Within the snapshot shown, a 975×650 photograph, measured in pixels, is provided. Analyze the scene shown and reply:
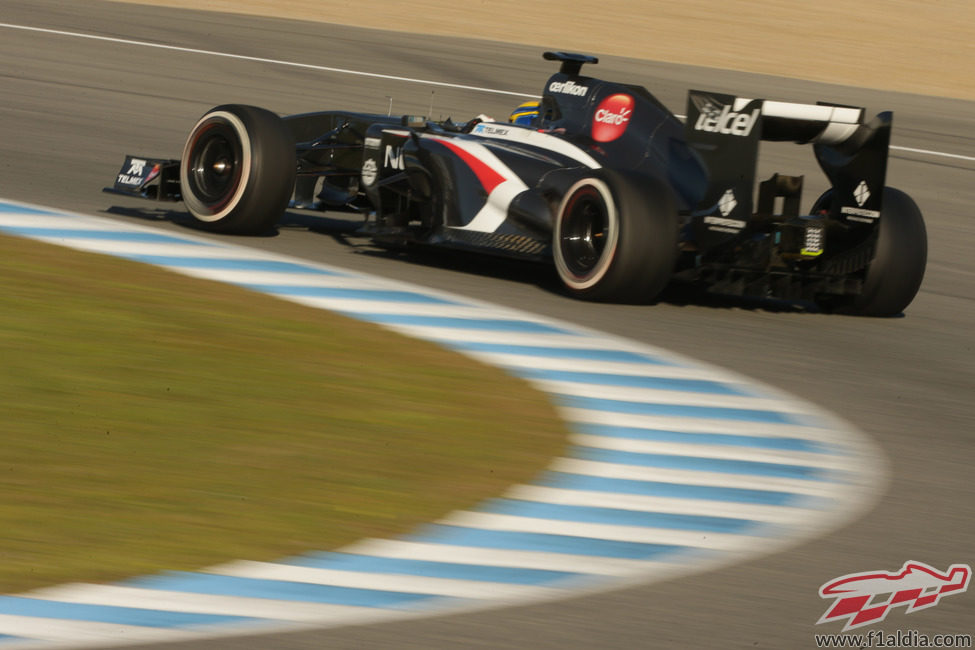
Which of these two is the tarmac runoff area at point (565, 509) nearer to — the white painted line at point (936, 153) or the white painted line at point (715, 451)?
the white painted line at point (715, 451)

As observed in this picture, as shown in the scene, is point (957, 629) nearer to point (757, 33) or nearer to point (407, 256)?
point (407, 256)

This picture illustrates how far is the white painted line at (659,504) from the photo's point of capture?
536 cm

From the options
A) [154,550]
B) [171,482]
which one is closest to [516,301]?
[171,482]

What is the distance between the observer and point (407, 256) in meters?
10.3

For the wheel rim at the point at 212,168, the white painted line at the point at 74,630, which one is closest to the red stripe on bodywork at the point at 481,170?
the wheel rim at the point at 212,168

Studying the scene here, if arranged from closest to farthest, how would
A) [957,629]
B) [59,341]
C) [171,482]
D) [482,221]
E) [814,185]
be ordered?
[957,629]
[171,482]
[59,341]
[482,221]
[814,185]

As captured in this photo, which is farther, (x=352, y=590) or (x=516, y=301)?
(x=516, y=301)

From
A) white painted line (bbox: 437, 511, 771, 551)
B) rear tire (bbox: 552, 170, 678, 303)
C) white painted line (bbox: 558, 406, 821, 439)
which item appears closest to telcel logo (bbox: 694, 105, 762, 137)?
rear tire (bbox: 552, 170, 678, 303)

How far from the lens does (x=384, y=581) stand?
14.7 ft

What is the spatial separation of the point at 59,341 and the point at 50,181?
16.8 feet

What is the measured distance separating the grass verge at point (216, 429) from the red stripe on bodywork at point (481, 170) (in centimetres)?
171

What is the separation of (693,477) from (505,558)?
1287 mm

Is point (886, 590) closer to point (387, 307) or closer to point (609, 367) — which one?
point (609, 367)

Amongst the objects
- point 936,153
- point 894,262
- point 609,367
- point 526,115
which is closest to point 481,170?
point 526,115
